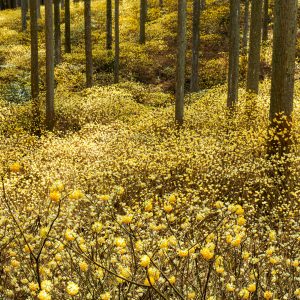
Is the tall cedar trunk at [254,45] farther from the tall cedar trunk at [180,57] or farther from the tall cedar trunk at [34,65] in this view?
the tall cedar trunk at [34,65]

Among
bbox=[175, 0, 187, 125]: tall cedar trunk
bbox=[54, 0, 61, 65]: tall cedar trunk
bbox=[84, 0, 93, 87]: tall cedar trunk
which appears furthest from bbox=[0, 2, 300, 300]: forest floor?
bbox=[84, 0, 93, 87]: tall cedar trunk

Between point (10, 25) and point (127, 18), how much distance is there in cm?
1047

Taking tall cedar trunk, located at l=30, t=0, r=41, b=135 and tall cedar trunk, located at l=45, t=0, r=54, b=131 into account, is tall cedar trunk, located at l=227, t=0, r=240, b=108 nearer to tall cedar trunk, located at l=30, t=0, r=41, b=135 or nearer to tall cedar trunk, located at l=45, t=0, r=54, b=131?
tall cedar trunk, located at l=45, t=0, r=54, b=131

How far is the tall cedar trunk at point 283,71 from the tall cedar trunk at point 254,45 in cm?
457

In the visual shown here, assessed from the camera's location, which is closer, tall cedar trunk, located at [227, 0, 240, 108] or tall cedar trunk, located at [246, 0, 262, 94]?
tall cedar trunk, located at [246, 0, 262, 94]

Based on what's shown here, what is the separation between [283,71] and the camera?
7.11 m

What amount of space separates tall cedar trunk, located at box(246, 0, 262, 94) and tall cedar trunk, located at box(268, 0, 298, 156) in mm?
4568

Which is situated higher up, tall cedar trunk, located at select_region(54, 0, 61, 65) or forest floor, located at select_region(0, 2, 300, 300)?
tall cedar trunk, located at select_region(54, 0, 61, 65)

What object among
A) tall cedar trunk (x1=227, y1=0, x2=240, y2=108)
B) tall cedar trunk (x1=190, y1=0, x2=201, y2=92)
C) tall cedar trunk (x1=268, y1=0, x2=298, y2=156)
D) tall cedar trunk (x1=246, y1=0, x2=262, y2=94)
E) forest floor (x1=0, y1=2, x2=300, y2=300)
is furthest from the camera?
tall cedar trunk (x1=190, y1=0, x2=201, y2=92)

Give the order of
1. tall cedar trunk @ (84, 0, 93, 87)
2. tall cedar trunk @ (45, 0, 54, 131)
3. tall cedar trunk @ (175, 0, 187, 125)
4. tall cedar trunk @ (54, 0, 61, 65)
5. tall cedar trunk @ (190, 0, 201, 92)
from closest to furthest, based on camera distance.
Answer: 1. tall cedar trunk @ (175, 0, 187, 125)
2. tall cedar trunk @ (45, 0, 54, 131)
3. tall cedar trunk @ (84, 0, 93, 87)
4. tall cedar trunk @ (190, 0, 201, 92)
5. tall cedar trunk @ (54, 0, 61, 65)

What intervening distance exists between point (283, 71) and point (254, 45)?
18.5 feet

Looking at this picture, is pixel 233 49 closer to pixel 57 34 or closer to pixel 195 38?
pixel 195 38

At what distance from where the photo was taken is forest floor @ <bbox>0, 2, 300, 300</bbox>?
2.65 m

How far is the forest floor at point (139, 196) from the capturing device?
→ 2.65m
